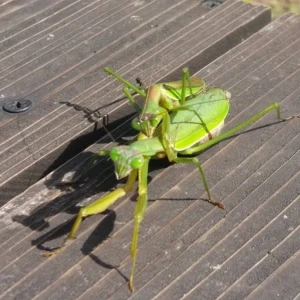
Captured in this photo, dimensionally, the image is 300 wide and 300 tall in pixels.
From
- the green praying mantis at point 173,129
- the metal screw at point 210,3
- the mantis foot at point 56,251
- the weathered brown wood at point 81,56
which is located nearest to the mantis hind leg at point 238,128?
the green praying mantis at point 173,129

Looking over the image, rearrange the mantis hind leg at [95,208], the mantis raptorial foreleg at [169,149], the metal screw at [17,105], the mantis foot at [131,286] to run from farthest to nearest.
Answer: the metal screw at [17,105] → the mantis raptorial foreleg at [169,149] → the mantis hind leg at [95,208] → the mantis foot at [131,286]

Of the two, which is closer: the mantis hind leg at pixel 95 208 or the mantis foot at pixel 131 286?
the mantis foot at pixel 131 286

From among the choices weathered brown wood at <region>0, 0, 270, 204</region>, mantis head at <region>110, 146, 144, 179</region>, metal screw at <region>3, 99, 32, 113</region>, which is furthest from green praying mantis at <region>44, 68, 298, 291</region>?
metal screw at <region>3, 99, 32, 113</region>

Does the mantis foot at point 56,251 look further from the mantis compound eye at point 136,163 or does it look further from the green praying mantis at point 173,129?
the mantis compound eye at point 136,163

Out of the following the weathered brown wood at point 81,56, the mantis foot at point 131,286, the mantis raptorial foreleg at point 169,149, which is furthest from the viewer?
the weathered brown wood at point 81,56

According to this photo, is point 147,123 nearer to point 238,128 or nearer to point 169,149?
point 169,149

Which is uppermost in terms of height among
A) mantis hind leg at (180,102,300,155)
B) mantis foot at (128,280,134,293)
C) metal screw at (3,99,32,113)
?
metal screw at (3,99,32,113)

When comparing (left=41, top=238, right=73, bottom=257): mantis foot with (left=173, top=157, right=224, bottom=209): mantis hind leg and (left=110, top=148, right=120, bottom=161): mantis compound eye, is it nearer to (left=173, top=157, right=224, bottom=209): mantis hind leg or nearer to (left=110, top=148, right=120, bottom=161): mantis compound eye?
(left=110, top=148, right=120, bottom=161): mantis compound eye
